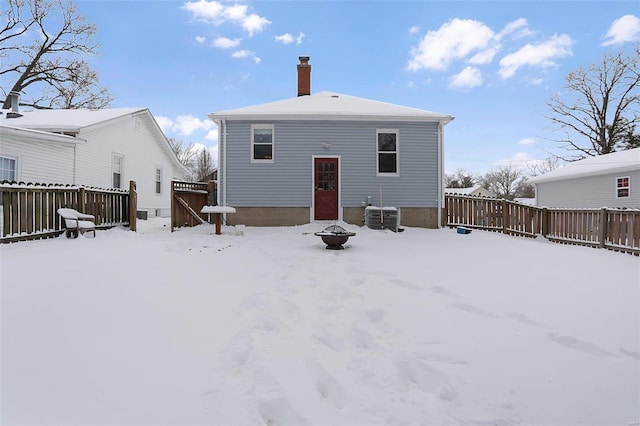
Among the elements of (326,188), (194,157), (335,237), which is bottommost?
(335,237)

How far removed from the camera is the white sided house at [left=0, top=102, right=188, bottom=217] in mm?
10758

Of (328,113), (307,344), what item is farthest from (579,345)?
(328,113)

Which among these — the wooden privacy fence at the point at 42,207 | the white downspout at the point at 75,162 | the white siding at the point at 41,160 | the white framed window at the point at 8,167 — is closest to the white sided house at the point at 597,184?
the wooden privacy fence at the point at 42,207

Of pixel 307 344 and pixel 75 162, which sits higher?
Answer: pixel 75 162

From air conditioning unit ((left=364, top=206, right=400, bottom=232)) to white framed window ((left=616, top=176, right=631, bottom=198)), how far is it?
1325 cm

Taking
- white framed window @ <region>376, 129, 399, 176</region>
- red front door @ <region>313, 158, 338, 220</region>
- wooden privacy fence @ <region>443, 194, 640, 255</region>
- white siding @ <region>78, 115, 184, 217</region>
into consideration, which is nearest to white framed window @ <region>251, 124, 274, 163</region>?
red front door @ <region>313, 158, 338, 220</region>

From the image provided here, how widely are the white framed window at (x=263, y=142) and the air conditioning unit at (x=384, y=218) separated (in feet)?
13.6

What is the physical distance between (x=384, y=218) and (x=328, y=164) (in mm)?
2867

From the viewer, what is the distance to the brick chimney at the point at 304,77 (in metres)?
13.7

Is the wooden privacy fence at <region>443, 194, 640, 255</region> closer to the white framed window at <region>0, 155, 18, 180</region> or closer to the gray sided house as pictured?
the gray sided house

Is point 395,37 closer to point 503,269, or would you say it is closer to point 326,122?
point 326,122

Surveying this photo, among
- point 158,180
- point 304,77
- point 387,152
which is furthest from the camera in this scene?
point 158,180

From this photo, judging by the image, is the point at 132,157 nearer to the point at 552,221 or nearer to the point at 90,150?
the point at 90,150

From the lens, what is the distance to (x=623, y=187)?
1510cm
